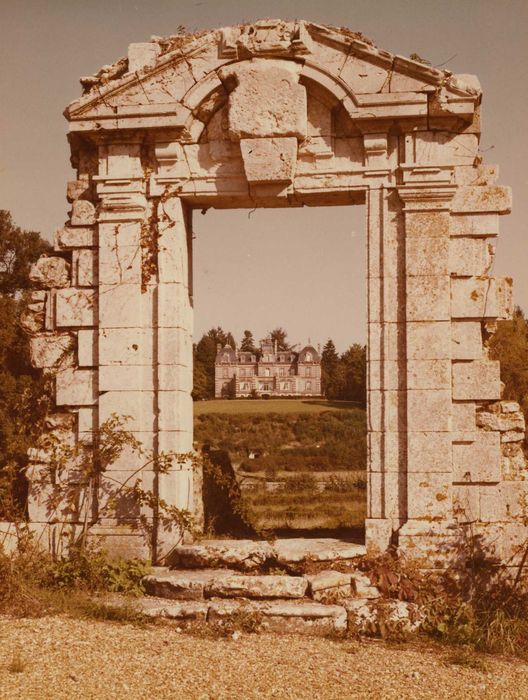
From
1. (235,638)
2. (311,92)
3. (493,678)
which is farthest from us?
(311,92)

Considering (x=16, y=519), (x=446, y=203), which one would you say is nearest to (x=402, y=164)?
(x=446, y=203)

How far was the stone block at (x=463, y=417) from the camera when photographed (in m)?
6.75

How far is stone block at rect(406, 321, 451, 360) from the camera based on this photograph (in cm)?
677

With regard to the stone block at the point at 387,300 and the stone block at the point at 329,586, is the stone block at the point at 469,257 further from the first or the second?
the stone block at the point at 329,586

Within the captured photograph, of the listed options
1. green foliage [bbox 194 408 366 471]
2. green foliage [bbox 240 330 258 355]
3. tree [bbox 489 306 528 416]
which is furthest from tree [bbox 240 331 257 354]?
tree [bbox 489 306 528 416]

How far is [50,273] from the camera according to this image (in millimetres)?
7312

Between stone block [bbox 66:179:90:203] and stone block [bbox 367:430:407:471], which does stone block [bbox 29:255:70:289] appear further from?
stone block [bbox 367:430:407:471]

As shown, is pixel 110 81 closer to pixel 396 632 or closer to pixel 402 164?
pixel 402 164

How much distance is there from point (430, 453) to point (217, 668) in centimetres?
265

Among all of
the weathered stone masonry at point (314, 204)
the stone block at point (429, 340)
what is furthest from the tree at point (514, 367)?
the stone block at point (429, 340)

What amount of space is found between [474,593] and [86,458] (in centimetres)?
350

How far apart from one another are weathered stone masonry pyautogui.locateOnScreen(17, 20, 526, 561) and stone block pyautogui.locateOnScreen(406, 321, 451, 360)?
0.04ft

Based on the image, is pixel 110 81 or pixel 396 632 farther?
pixel 110 81

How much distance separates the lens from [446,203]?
6855 millimetres
